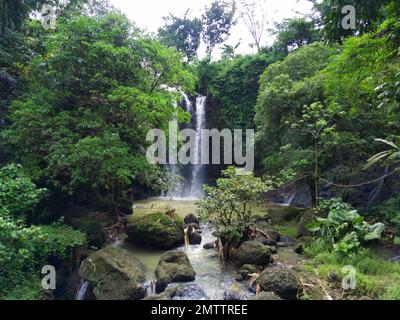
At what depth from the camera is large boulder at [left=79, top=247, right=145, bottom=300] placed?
6.41 m

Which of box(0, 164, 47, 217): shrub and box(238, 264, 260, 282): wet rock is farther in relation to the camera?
box(238, 264, 260, 282): wet rock

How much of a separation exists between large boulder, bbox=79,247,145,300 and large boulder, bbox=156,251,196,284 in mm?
476

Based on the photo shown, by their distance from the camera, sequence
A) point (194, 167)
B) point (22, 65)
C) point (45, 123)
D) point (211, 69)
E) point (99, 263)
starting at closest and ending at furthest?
point (99, 263)
point (45, 123)
point (22, 65)
point (194, 167)
point (211, 69)

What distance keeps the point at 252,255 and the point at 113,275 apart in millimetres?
3461

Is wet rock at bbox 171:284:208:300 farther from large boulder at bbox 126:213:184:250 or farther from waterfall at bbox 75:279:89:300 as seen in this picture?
large boulder at bbox 126:213:184:250

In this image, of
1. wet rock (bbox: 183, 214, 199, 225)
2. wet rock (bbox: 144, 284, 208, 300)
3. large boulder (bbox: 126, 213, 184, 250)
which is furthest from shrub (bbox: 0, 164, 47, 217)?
wet rock (bbox: 183, 214, 199, 225)

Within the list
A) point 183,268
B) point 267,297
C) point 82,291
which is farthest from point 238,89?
point 267,297

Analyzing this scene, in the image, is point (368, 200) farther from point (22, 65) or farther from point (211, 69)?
point (211, 69)

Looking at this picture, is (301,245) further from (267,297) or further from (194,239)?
(267,297)

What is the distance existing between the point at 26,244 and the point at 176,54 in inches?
321

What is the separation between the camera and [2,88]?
10703 mm

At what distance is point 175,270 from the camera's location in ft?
23.4

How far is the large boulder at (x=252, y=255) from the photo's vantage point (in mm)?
7766

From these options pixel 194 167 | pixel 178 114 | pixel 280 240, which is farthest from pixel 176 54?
pixel 194 167
